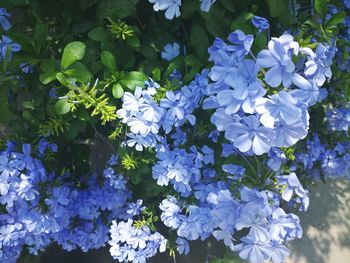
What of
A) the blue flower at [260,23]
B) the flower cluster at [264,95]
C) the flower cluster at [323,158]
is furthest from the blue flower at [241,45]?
the flower cluster at [323,158]

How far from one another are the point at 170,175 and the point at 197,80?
296 mm

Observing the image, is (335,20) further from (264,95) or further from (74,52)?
(74,52)

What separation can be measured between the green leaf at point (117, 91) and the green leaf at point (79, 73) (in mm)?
76

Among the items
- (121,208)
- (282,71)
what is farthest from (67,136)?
(282,71)

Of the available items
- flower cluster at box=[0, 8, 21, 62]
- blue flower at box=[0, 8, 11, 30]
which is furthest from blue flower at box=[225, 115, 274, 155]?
blue flower at box=[0, 8, 11, 30]

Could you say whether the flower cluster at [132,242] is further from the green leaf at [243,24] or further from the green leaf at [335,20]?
the green leaf at [335,20]

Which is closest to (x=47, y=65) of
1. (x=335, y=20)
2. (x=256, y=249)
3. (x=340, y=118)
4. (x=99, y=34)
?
(x=99, y=34)

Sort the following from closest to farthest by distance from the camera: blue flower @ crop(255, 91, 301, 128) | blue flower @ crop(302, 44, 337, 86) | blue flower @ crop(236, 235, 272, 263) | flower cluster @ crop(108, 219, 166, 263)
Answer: blue flower @ crop(255, 91, 301, 128) → blue flower @ crop(302, 44, 337, 86) → blue flower @ crop(236, 235, 272, 263) → flower cluster @ crop(108, 219, 166, 263)

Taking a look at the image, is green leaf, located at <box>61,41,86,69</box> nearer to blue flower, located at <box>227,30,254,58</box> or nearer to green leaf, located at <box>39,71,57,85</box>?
green leaf, located at <box>39,71,57,85</box>

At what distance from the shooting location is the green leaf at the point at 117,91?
4.28ft

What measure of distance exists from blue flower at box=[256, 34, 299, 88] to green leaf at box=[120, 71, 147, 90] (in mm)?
420

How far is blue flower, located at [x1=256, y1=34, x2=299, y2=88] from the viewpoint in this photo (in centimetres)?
101

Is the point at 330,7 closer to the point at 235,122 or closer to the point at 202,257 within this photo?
the point at 235,122

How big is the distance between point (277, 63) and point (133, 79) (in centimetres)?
48
